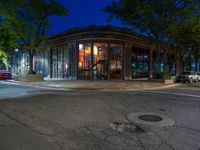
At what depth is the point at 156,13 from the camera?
2256 cm

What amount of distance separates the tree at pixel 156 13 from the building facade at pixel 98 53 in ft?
10.2

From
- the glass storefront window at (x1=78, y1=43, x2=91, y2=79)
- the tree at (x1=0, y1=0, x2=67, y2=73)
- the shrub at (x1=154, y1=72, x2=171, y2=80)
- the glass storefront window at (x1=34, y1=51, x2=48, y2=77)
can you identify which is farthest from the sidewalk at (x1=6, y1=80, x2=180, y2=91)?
the glass storefront window at (x1=34, y1=51, x2=48, y2=77)

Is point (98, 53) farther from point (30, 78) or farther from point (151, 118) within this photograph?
point (151, 118)

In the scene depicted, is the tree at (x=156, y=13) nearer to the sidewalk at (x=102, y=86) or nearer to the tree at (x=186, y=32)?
the tree at (x=186, y=32)

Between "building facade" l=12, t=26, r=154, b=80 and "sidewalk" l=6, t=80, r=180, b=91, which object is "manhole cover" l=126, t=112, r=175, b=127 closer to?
"sidewalk" l=6, t=80, r=180, b=91

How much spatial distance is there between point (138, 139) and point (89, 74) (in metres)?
21.3

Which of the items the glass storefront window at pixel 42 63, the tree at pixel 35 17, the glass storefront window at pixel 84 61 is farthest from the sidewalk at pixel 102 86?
the glass storefront window at pixel 42 63

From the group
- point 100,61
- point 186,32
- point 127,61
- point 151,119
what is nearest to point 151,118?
point 151,119

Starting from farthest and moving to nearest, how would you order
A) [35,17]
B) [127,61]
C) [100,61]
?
[127,61] → [100,61] → [35,17]

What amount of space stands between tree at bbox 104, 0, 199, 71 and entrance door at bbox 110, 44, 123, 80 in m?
4.04

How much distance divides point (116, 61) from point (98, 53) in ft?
10.0

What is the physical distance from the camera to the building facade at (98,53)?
1001 inches

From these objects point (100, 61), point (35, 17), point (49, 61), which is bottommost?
point (100, 61)

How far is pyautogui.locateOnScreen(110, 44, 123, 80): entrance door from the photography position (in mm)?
26406
